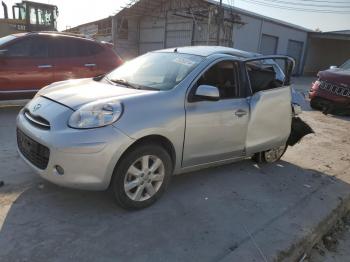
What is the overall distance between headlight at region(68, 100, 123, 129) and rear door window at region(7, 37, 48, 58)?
4.80 m

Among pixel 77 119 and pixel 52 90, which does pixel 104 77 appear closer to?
pixel 52 90

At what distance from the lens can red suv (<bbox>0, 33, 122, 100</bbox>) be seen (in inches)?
284

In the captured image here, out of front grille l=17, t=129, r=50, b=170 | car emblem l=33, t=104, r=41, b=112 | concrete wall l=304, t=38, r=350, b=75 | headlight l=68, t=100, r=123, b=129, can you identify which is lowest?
concrete wall l=304, t=38, r=350, b=75

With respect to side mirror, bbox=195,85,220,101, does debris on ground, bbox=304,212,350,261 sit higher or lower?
lower

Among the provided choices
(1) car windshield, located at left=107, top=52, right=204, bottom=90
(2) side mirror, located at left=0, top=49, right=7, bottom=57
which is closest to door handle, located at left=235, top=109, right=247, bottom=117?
(1) car windshield, located at left=107, top=52, right=204, bottom=90

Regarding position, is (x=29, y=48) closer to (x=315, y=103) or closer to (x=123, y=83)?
(x=123, y=83)

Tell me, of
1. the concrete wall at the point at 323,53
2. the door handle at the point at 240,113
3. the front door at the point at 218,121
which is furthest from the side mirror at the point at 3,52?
the concrete wall at the point at 323,53

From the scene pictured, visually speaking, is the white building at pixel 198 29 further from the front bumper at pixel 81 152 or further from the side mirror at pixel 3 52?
the front bumper at pixel 81 152

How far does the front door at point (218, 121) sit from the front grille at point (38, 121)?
140 cm

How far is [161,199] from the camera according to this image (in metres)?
Result: 3.91

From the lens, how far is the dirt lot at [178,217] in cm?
294

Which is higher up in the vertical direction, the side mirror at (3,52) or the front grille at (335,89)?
the side mirror at (3,52)

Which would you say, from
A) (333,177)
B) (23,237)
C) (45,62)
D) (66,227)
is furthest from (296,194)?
(45,62)

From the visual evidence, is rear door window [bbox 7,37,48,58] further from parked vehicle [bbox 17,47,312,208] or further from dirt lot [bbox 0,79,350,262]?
parked vehicle [bbox 17,47,312,208]
